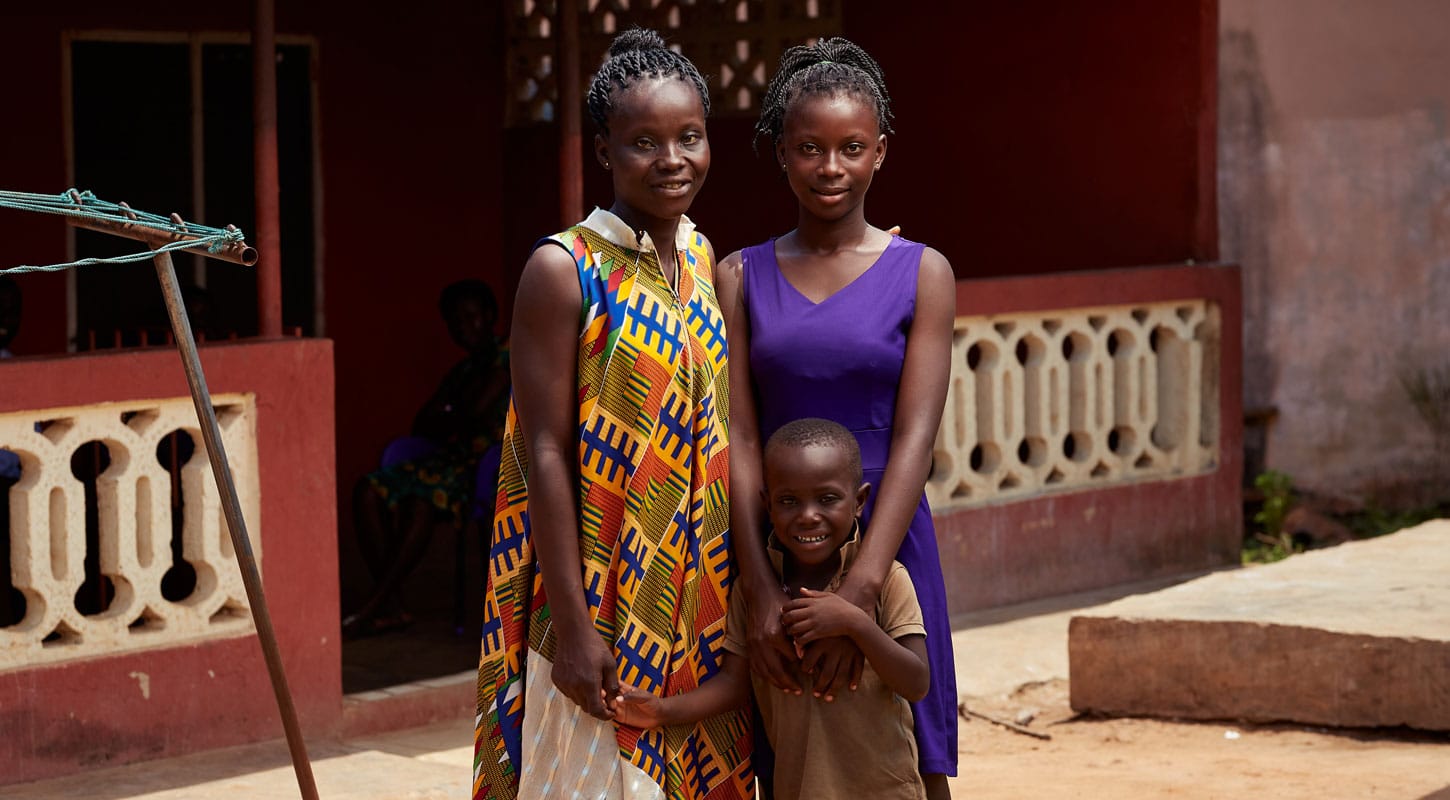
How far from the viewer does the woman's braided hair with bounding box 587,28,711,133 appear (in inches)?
121

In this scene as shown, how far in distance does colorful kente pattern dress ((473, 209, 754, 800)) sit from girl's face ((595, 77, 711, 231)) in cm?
8

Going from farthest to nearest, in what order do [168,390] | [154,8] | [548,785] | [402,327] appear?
1. [402,327]
2. [154,8]
3. [168,390]
4. [548,785]

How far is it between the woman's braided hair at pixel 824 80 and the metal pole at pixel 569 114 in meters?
2.91

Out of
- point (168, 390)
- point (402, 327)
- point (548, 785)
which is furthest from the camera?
point (402, 327)

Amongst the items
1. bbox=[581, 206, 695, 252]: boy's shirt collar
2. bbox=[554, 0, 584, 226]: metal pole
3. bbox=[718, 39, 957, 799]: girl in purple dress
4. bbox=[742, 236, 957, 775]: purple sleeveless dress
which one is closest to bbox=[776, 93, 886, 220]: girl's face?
bbox=[718, 39, 957, 799]: girl in purple dress

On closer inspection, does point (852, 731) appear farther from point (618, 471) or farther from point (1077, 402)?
point (1077, 402)

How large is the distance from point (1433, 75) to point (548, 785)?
7442mm

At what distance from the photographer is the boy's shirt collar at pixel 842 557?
3.13m

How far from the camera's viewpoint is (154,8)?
7848mm

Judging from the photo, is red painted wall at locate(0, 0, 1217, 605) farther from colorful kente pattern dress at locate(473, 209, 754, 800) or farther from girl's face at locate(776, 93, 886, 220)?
colorful kente pattern dress at locate(473, 209, 754, 800)

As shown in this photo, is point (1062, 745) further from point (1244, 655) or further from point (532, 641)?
point (532, 641)

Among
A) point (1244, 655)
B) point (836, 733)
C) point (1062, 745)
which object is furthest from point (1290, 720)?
point (836, 733)

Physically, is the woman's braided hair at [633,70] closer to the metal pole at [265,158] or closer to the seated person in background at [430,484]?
the metal pole at [265,158]

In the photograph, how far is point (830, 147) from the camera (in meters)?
3.15
